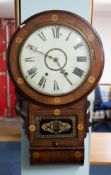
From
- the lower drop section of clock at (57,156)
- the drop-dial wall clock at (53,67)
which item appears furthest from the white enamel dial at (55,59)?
the lower drop section of clock at (57,156)

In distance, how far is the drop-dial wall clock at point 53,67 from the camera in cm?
107

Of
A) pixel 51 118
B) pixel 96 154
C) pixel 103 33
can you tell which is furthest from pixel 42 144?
pixel 103 33

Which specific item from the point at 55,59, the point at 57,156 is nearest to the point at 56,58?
the point at 55,59

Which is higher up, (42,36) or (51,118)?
(42,36)

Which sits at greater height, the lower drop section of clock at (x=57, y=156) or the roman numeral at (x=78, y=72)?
the roman numeral at (x=78, y=72)

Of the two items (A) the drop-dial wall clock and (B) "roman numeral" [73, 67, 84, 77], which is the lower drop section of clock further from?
(B) "roman numeral" [73, 67, 84, 77]

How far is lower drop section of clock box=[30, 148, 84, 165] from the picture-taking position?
1131 millimetres

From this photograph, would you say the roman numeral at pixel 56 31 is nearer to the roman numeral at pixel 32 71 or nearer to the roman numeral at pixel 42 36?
the roman numeral at pixel 42 36

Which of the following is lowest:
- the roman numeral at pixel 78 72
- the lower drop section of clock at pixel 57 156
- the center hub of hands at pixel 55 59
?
the lower drop section of clock at pixel 57 156

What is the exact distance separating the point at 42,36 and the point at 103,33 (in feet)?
13.6

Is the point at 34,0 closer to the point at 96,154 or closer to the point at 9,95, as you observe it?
the point at 96,154

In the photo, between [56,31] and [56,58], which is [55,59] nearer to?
[56,58]

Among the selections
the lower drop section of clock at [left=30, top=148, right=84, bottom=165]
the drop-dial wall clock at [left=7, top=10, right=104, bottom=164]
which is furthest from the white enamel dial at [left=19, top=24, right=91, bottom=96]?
the lower drop section of clock at [left=30, top=148, right=84, bottom=165]

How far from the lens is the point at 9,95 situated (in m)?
5.44
